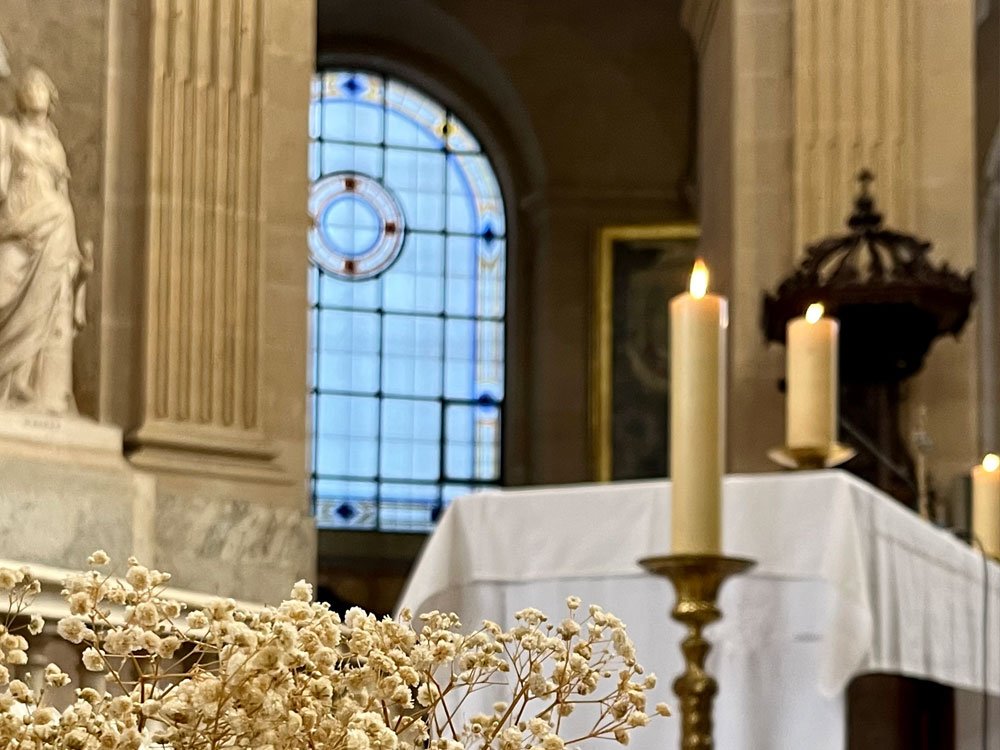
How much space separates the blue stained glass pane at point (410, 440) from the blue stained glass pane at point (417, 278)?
71 cm

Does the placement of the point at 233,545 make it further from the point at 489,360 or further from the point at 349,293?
the point at 489,360

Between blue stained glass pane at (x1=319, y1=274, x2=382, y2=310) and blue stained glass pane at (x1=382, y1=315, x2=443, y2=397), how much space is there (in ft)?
0.58

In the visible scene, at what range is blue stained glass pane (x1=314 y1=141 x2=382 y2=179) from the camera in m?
15.3

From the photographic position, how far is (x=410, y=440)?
49.8ft

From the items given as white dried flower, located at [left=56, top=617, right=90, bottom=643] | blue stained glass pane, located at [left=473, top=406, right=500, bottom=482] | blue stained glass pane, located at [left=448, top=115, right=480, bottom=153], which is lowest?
white dried flower, located at [left=56, top=617, right=90, bottom=643]

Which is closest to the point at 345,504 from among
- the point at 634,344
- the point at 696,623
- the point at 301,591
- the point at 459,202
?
the point at 634,344

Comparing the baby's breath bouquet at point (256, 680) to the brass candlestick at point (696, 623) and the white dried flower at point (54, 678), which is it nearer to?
the white dried flower at point (54, 678)

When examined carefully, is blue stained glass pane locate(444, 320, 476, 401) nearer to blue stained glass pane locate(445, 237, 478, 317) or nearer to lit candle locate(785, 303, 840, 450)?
blue stained glass pane locate(445, 237, 478, 317)

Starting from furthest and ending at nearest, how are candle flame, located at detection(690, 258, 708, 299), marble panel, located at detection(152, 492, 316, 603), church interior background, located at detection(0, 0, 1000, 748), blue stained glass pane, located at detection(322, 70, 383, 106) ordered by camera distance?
1. blue stained glass pane, located at detection(322, 70, 383, 106)
2. marble panel, located at detection(152, 492, 316, 603)
3. church interior background, located at detection(0, 0, 1000, 748)
4. candle flame, located at detection(690, 258, 708, 299)

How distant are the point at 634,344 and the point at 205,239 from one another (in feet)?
23.8

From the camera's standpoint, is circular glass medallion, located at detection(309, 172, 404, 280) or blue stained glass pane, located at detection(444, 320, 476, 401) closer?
circular glass medallion, located at detection(309, 172, 404, 280)

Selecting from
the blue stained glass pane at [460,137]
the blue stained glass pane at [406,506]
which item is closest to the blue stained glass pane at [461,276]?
the blue stained glass pane at [460,137]

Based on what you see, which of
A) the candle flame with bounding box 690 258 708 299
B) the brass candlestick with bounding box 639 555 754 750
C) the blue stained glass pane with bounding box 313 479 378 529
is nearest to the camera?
the brass candlestick with bounding box 639 555 754 750

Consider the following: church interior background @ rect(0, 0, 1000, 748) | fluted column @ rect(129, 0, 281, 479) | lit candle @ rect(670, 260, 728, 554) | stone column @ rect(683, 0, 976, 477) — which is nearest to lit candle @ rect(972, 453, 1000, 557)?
church interior background @ rect(0, 0, 1000, 748)
